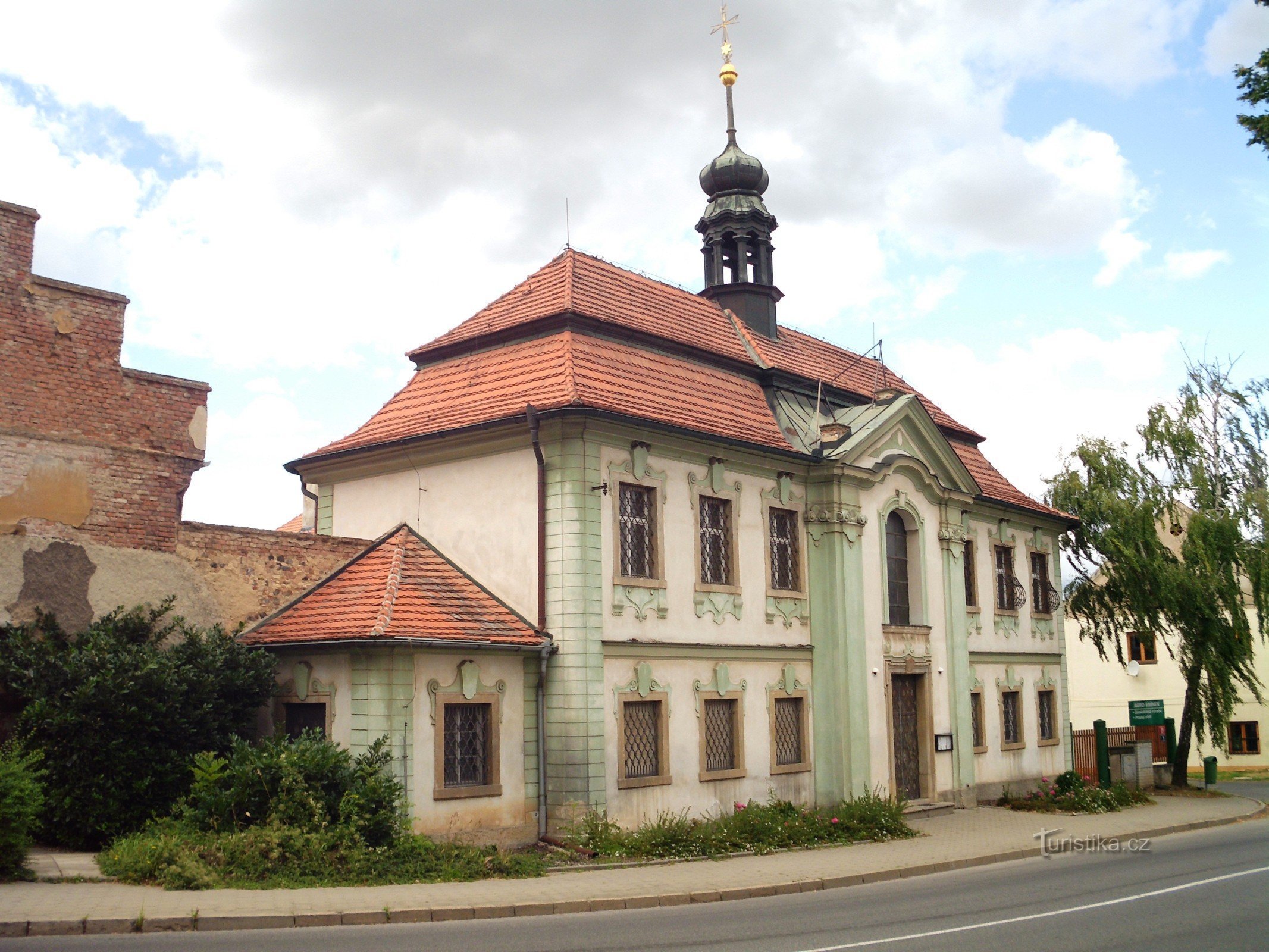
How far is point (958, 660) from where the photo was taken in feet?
79.8

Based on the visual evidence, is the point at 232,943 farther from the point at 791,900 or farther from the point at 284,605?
the point at 284,605

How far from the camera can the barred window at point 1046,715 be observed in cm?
2855

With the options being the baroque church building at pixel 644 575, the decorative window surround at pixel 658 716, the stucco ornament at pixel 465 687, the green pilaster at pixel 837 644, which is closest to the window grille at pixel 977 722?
the baroque church building at pixel 644 575

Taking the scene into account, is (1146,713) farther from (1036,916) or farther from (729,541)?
(1036,916)

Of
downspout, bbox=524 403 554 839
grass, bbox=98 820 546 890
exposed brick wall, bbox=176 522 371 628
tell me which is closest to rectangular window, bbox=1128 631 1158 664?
downspout, bbox=524 403 554 839

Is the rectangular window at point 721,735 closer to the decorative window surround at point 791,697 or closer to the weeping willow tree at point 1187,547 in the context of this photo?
the decorative window surround at point 791,697

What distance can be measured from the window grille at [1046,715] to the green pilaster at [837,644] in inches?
369

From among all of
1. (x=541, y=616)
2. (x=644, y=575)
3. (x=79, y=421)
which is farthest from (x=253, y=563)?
(x=644, y=575)

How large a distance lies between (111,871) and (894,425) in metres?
15.5

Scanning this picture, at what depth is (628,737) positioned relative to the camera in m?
17.6

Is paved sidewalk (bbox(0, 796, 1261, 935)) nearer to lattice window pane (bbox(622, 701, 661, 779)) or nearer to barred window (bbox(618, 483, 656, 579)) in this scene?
lattice window pane (bbox(622, 701, 661, 779))

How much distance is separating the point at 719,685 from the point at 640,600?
219 centimetres

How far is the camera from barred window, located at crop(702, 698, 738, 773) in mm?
18844

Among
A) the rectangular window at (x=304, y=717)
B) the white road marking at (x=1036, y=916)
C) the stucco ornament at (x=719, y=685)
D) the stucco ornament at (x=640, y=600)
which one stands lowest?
the white road marking at (x=1036, y=916)
